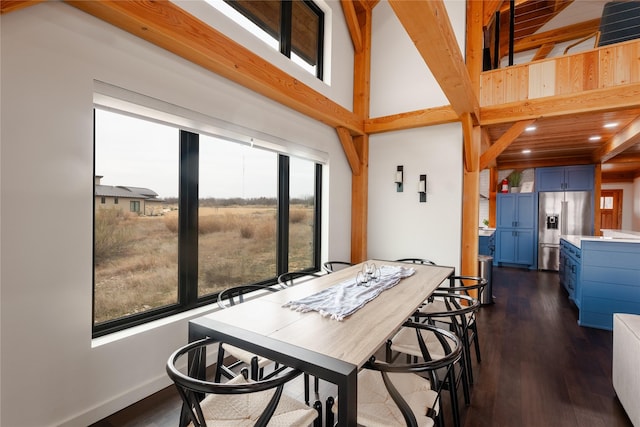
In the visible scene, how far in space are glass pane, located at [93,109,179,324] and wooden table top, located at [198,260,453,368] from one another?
1.00 m

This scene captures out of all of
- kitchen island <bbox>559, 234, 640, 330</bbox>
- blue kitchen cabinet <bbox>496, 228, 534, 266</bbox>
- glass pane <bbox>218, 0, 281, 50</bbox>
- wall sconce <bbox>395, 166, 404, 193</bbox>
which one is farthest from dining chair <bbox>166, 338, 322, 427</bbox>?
blue kitchen cabinet <bbox>496, 228, 534, 266</bbox>

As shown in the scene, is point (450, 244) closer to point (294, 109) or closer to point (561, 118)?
point (561, 118)

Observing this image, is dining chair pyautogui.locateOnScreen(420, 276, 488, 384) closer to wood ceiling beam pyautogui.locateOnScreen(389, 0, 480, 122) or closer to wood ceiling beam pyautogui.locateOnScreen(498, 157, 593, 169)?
wood ceiling beam pyautogui.locateOnScreen(389, 0, 480, 122)

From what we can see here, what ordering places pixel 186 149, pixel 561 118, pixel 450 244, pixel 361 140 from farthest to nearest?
pixel 361 140 < pixel 450 244 < pixel 561 118 < pixel 186 149

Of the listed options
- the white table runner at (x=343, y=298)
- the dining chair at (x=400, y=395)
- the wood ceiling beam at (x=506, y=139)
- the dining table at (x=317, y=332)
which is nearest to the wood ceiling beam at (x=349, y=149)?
the wood ceiling beam at (x=506, y=139)

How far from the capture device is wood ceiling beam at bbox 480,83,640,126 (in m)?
3.40

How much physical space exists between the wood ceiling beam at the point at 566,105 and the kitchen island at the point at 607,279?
1.53 m

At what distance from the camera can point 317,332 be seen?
1.55 metres

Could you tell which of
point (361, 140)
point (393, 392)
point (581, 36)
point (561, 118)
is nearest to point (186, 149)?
point (393, 392)

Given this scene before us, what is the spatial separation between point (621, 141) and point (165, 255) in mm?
6191

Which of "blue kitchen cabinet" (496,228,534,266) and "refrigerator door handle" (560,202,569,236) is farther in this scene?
"blue kitchen cabinet" (496,228,534,266)

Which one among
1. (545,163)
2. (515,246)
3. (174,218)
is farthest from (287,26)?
(515,246)

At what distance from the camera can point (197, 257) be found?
277 centimetres

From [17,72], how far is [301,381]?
2717mm
